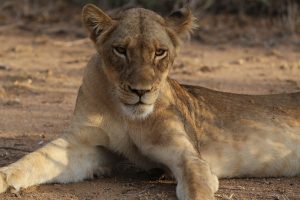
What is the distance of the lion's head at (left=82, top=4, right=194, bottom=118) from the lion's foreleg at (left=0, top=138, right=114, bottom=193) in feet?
1.54

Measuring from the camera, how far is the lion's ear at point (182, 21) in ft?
15.0

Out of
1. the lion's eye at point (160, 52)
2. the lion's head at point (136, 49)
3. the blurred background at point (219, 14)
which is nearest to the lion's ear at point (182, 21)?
the lion's head at point (136, 49)

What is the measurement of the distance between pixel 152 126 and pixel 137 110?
0.32 meters

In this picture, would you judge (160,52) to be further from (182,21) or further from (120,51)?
(182,21)

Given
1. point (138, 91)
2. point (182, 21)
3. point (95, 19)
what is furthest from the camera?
point (182, 21)

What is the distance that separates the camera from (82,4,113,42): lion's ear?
439cm

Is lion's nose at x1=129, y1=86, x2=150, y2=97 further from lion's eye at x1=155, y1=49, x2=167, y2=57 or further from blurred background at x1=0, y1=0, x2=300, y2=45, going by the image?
blurred background at x1=0, y1=0, x2=300, y2=45

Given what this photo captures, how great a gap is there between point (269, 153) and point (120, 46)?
1.25m

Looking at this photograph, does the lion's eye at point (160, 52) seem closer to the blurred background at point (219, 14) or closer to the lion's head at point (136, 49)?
the lion's head at point (136, 49)

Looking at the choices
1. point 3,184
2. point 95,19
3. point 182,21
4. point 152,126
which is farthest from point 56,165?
point 182,21

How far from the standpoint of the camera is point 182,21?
181 inches

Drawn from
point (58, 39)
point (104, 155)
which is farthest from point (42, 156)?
point (58, 39)

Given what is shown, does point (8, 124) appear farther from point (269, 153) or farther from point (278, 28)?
point (278, 28)

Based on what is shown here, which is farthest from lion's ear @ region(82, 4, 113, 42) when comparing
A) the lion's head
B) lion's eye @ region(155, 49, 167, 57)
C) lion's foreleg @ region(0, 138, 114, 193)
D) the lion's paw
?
the lion's paw
